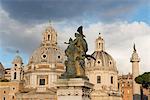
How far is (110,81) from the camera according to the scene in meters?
90.4

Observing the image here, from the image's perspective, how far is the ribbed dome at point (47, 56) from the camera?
88.7m

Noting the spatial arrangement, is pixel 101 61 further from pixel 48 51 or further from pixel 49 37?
pixel 49 37

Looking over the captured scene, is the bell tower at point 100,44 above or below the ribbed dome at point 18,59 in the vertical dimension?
above

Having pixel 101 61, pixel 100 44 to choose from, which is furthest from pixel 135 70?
pixel 100 44

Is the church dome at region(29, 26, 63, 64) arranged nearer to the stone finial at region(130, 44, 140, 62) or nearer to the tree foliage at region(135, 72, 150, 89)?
the stone finial at region(130, 44, 140, 62)

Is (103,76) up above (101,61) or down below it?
below

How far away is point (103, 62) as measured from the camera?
90.3 m

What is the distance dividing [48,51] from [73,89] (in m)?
76.4

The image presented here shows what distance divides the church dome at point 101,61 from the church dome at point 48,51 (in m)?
8.27

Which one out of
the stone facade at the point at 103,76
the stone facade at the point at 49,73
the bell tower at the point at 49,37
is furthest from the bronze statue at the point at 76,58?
the bell tower at the point at 49,37

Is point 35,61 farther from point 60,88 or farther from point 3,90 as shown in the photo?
point 60,88

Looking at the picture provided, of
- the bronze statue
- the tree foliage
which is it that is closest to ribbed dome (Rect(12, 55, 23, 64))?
the tree foliage

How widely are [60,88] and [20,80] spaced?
79746 millimetres

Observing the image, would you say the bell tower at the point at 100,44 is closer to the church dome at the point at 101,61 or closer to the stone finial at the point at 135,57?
the church dome at the point at 101,61
